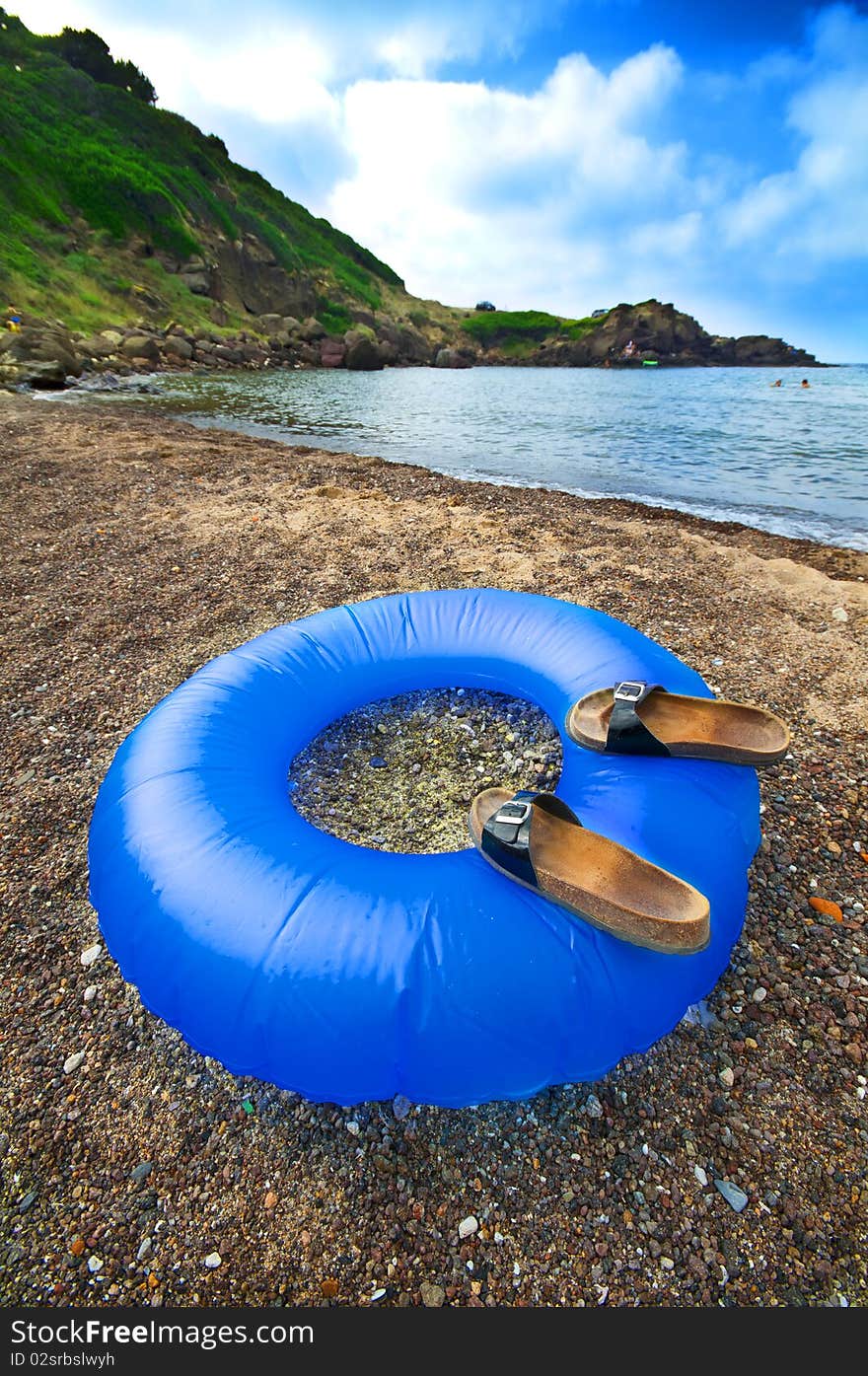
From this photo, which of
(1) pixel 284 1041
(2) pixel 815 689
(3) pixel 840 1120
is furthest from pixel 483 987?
(2) pixel 815 689

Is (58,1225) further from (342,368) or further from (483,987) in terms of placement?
(342,368)

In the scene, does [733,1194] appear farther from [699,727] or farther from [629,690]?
[629,690]

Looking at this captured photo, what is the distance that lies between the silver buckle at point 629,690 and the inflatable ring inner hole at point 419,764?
2.54ft

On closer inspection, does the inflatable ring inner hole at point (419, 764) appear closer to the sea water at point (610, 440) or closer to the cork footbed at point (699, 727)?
the cork footbed at point (699, 727)

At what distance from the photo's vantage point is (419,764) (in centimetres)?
→ 311

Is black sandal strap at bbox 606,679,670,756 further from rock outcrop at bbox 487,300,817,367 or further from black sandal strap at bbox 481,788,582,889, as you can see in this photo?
rock outcrop at bbox 487,300,817,367

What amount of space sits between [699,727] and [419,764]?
1396 millimetres

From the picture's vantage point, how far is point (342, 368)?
37.2 m

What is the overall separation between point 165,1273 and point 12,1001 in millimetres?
1081

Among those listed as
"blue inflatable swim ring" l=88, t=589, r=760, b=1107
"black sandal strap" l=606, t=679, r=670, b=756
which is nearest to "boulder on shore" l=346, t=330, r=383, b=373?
"black sandal strap" l=606, t=679, r=670, b=756

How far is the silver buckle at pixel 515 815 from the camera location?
5.87 feet

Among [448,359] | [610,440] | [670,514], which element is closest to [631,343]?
[448,359]

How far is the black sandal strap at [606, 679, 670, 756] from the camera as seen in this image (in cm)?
215

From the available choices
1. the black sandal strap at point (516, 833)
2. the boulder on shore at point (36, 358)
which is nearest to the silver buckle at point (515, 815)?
the black sandal strap at point (516, 833)
